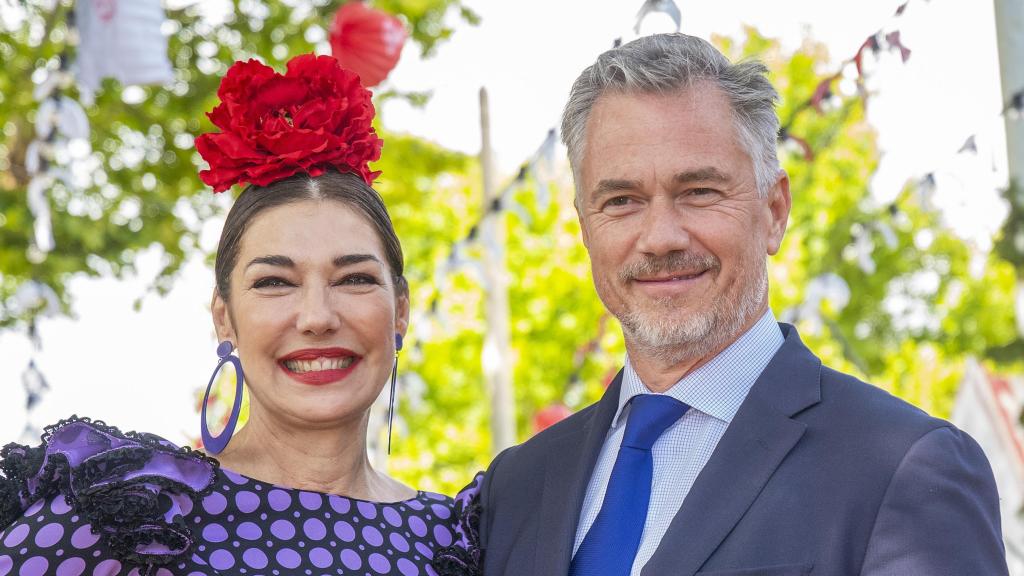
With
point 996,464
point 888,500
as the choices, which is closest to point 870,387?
point 888,500

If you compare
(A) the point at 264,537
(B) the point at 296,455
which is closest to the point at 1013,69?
(B) the point at 296,455

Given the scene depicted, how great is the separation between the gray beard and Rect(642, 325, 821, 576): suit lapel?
0.13 m

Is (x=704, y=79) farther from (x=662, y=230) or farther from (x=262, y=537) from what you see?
(x=262, y=537)

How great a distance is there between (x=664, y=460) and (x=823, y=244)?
1877 cm

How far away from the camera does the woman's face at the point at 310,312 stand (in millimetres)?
2832

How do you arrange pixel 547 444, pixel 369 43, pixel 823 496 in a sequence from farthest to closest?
pixel 369 43 < pixel 547 444 < pixel 823 496

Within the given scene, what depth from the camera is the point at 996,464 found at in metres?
10.7

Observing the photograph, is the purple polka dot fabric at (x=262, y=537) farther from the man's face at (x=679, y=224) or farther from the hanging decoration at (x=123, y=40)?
Result: the hanging decoration at (x=123, y=40)

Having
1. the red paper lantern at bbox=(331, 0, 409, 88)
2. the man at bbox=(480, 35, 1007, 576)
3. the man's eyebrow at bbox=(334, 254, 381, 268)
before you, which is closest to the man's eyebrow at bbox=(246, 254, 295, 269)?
the man's eyebrow at bbox=(334, 254, 381, 268)

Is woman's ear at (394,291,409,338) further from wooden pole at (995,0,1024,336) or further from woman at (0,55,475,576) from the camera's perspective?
wooden pole at (995,0,1024,336)

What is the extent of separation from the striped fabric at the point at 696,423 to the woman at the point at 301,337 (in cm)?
60

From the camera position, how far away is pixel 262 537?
273 centimetres

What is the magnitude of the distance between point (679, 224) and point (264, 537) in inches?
45.9

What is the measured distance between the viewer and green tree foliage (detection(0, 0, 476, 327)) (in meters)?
7.77
